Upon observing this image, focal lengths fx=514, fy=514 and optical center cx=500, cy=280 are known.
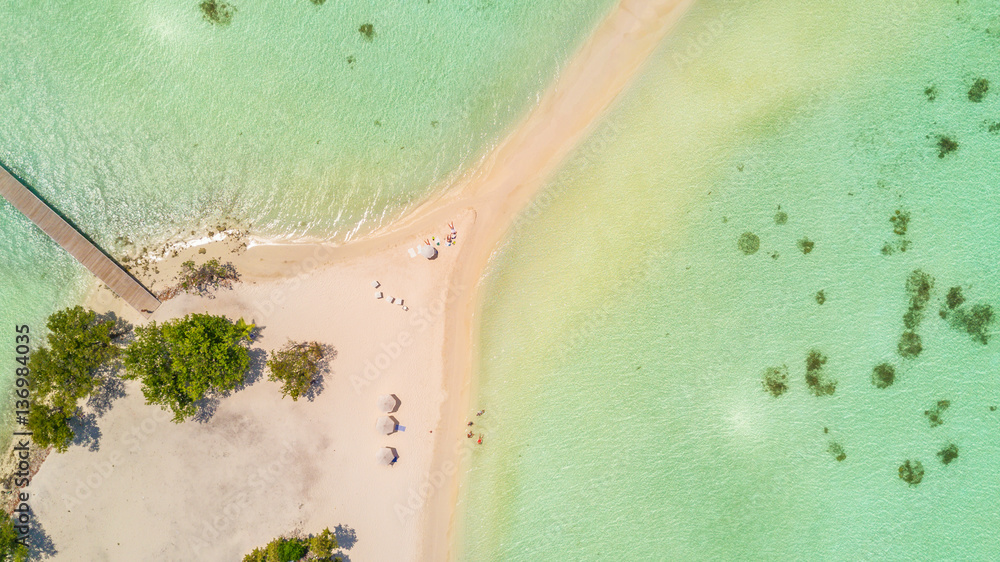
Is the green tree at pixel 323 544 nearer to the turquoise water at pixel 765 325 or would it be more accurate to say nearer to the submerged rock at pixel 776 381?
the turquoise water at pixel 765 325

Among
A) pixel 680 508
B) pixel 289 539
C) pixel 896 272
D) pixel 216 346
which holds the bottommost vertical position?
pixel 289 539

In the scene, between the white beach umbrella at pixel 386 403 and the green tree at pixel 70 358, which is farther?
the white beach umbrella at pixel 386 403

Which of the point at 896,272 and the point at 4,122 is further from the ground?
the point at 4,122

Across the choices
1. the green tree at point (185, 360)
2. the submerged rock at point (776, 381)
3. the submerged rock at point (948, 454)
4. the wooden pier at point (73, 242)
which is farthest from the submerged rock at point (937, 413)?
the wooden pier at point (73, 242)

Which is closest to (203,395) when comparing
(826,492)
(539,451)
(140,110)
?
(140,110)

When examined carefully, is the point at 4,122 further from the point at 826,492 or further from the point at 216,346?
the point at 826,492

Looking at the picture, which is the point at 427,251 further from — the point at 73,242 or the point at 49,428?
the point at 49,428

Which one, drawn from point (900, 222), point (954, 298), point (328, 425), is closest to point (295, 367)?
point (328, 425)

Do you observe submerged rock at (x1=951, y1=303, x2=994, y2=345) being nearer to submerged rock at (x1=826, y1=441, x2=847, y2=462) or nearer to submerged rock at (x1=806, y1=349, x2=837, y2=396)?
submerged rock at (x1=806, y1=349, x2=837, y2=396)
